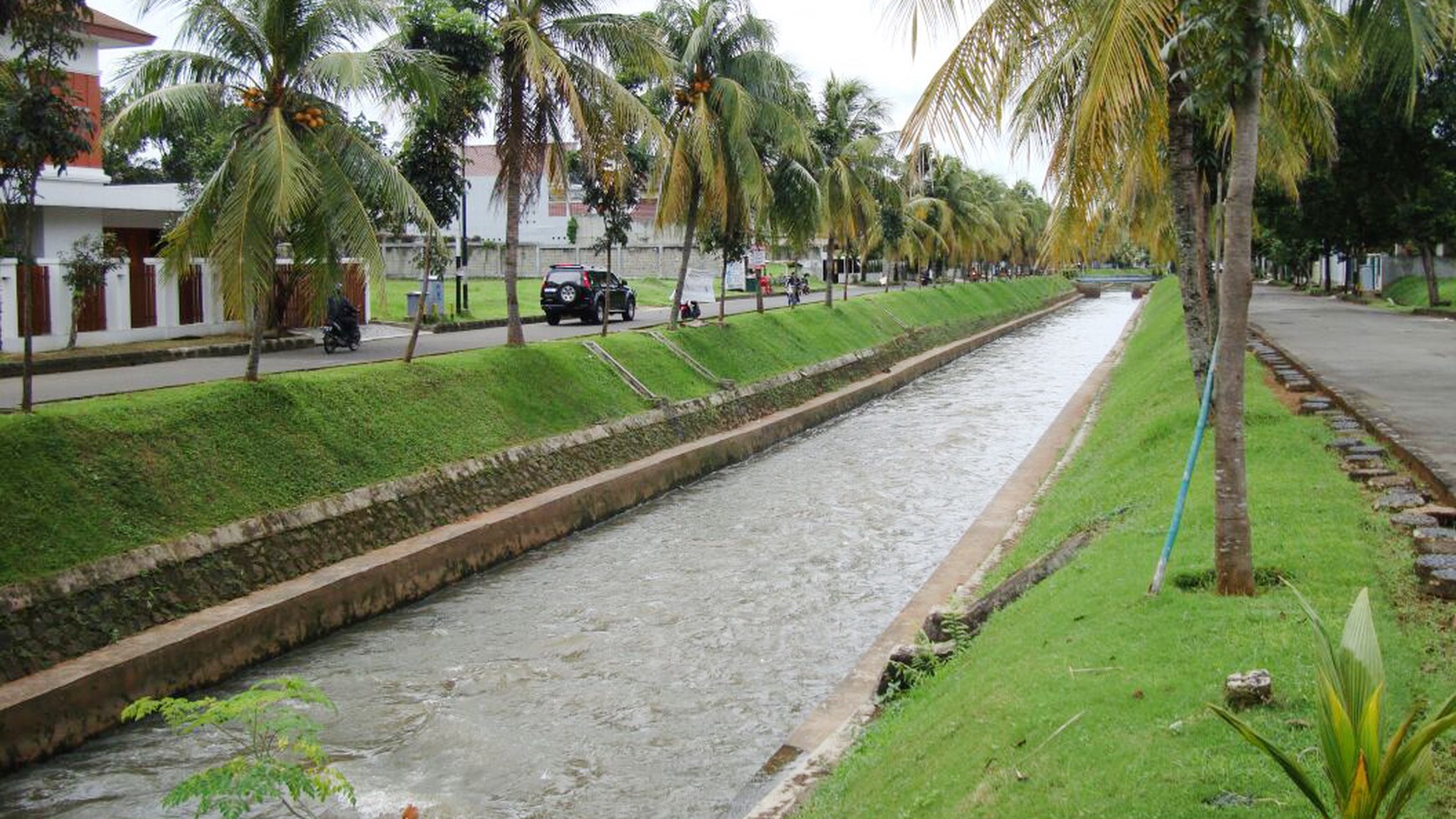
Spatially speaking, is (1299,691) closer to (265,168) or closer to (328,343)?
(265,168)

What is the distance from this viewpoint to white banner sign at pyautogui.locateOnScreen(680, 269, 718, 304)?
32.0 metres

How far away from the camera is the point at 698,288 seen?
107 feet

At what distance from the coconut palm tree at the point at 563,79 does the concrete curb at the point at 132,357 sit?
6709 millimetres

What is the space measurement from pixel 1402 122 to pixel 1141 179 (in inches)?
841

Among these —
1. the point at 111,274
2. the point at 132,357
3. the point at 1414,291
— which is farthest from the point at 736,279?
the point at 132,357

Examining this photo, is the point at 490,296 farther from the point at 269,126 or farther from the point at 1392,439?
the point at 1392,439

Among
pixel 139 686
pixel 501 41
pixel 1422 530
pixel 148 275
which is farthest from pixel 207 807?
pixel 148 275

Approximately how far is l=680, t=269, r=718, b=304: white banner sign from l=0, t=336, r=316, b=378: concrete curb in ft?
34.4

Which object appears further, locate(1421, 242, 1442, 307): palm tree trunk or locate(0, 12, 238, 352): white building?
locate(1421, 242, 1442, 307): palm tree trunk

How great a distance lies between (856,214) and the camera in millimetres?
37406

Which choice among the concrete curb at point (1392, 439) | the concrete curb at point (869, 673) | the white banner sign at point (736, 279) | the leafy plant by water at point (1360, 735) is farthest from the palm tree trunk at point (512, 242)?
the white banner sign at point (736, 279)

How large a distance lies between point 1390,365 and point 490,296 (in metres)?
28.1

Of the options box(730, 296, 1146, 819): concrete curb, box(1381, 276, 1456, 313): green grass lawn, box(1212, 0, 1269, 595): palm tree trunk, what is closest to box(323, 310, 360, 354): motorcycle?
box(730, 296, 1146, 819): concrete curb

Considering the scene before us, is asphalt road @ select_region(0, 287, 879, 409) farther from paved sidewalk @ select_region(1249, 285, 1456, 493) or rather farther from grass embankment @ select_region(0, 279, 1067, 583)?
paved sidewalk @ select_region(1249, 285, 1456, 493)
